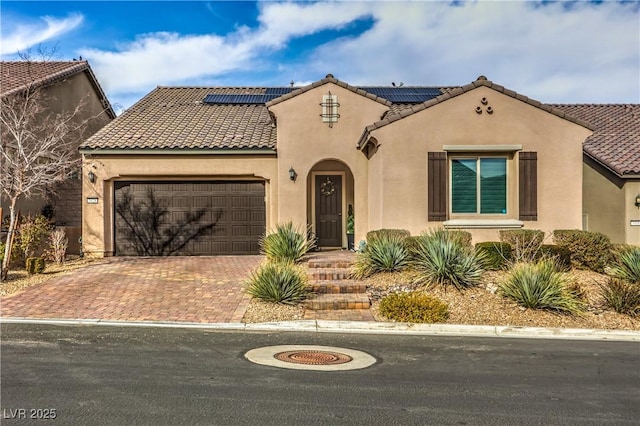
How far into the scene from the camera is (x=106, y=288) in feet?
39.6

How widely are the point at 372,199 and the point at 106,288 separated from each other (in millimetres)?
7548

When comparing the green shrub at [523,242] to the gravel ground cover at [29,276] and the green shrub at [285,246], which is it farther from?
the gravel ground cover at [29,276]

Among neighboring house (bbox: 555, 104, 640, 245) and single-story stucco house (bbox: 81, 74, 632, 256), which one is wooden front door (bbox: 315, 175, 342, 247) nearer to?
single-story stucco house (bbox: 81, 74, 632, 256)

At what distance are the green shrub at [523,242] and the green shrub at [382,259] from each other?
2.49m

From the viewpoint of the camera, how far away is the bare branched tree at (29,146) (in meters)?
13.4

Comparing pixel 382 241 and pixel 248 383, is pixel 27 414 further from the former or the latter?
pixel 382 241

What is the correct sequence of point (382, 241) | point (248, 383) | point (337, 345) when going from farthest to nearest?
point (382, 241) < point (337, 345) < point (248, 383)

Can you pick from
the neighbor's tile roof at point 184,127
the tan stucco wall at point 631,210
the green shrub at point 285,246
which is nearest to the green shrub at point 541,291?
the green shrub at point 285,246

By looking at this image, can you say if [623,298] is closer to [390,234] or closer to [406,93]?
[390,234]

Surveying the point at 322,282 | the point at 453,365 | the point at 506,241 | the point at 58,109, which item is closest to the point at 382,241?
the point at 322,282

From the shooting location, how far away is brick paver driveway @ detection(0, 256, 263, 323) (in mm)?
10016

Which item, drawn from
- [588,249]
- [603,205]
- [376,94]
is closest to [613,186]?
[603,205]

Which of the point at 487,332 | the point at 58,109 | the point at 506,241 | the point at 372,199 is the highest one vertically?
the point at 58,109

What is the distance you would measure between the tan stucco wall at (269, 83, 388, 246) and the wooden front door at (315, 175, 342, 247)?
1.28m
